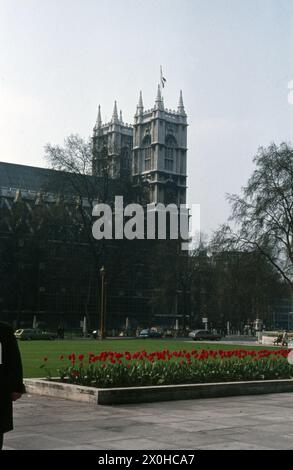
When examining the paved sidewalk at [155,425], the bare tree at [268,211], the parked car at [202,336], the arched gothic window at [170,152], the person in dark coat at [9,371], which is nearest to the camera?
the person in dark coat at [9,371]

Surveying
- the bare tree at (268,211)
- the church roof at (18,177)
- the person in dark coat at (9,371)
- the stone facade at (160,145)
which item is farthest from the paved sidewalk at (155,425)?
the stone facade at (160,145)

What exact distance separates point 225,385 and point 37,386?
3771 millimetres

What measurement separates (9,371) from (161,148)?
12759 cm

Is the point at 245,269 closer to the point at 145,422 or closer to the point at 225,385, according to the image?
the point at 225,385

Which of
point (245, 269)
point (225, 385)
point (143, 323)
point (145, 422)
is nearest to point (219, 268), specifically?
point (245, 269)

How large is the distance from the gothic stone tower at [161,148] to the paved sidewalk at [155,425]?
11650cm

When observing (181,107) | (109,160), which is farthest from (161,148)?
(109,160)

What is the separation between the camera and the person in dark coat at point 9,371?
6164 millimetres

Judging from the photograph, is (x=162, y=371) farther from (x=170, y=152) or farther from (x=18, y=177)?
(x=170, y=152)

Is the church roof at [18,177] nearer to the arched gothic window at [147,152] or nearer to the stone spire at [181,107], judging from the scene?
the arched gothic window at [147,152]

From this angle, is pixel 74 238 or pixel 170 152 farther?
pixel 170 152

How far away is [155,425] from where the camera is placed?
31.1ft

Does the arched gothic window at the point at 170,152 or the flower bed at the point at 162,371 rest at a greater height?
the arched gothic window at the point at 170,152
